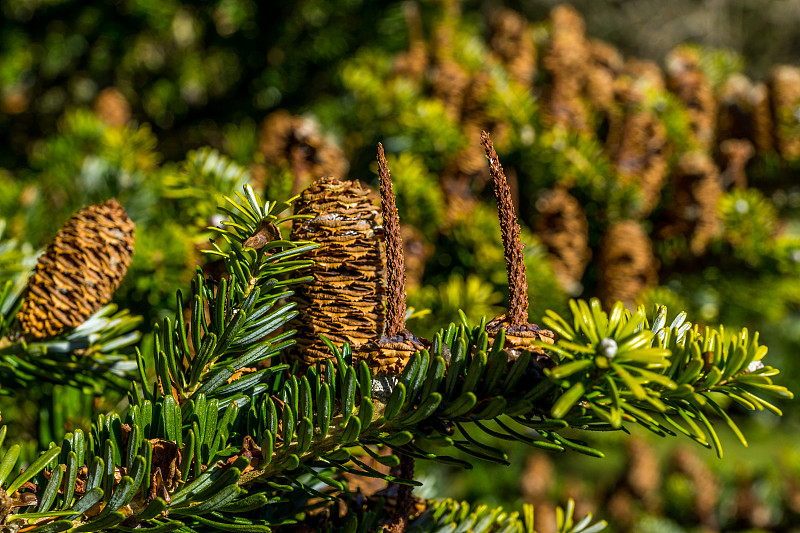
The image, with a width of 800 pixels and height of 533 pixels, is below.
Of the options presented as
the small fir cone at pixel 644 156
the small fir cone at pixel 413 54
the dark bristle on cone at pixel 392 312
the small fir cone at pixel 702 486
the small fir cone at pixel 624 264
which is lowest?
the small fir cone at pixel 702 486

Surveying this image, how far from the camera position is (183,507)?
23 cm

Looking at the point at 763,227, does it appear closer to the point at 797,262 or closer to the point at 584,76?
the point at 797,262

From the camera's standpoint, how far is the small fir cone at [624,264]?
73 cm

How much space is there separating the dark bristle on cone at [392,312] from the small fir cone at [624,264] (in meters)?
0.53

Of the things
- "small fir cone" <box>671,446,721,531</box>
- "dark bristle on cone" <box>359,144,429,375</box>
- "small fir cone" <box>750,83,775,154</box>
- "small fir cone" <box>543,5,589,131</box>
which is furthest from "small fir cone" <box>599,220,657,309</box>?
"small fir cone" <box>671,446,721,531</box>

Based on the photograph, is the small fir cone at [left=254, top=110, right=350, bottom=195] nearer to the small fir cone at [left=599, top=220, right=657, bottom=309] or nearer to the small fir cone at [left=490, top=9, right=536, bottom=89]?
the small fir cone at [left=599, top=220, right=657, bottom=309]

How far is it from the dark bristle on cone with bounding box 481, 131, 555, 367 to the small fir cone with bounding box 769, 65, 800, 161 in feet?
2.74

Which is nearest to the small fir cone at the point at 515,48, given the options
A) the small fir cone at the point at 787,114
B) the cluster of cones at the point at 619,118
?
the cluster of cones at the point at 619,118

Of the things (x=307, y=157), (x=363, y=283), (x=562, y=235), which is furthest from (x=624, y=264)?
(x=363, y=283)

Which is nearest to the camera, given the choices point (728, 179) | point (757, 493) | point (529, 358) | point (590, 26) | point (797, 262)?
point (529, 358)

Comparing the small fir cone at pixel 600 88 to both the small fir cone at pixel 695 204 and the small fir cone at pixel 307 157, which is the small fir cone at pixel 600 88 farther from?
the small fir cone at pixel 307 157

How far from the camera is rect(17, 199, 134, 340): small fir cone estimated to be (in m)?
0.37

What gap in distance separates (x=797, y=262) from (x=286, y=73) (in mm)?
823

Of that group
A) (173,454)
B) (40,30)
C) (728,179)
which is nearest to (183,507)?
(173,454)
